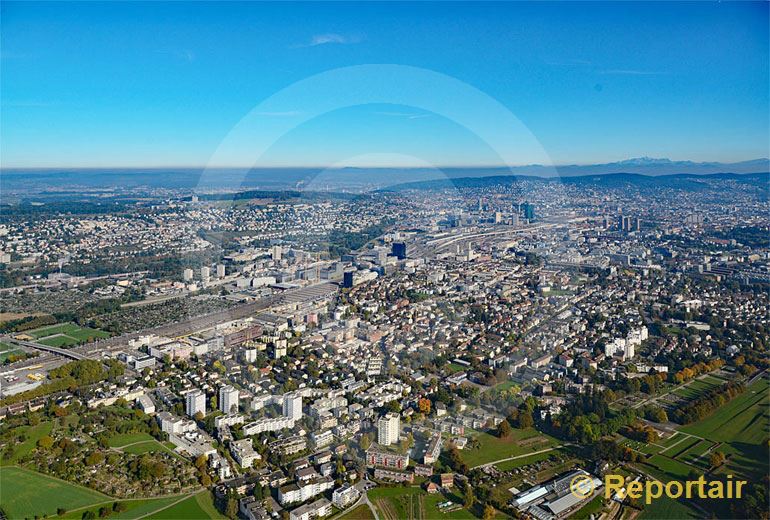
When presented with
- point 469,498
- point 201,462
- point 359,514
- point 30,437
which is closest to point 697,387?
point 469,498

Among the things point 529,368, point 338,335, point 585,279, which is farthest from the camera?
point 585,279

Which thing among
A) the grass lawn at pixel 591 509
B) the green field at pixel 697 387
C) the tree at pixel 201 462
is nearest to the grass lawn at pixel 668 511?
the grass lawn at pixel 591 509

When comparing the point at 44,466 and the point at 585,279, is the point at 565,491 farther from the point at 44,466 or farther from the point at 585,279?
the point at 585,279

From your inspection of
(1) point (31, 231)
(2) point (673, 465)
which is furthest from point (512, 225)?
(1) point (31, 231)

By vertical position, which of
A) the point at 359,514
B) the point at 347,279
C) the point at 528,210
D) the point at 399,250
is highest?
the point at 528,210

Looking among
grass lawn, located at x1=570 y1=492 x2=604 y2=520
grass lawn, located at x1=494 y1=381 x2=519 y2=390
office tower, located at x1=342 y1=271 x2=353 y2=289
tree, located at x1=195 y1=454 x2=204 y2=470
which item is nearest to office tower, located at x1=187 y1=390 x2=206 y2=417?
tree, located at x1=195 y1=454 x2=204 y2=470

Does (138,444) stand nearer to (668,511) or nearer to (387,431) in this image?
(387,431)

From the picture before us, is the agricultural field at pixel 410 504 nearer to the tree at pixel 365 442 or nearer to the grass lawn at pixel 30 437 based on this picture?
the tree at pixel 365 442

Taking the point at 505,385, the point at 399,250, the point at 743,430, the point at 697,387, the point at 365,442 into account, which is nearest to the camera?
the point at 365,442
